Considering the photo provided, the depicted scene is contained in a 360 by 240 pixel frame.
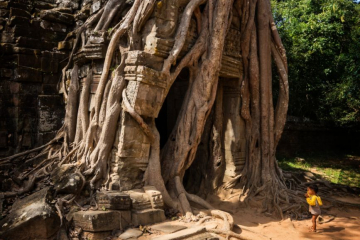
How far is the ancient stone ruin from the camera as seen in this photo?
366cm

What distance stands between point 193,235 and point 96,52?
9.68 feet

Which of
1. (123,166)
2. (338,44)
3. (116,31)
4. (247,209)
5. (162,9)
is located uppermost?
(338,44)

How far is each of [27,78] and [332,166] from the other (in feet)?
28.6

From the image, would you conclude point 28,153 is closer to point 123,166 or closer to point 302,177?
point 123,166

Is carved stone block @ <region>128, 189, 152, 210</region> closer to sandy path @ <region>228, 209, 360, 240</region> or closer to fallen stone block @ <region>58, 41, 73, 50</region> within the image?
sandy path @ <region>228, 209, 360, 240</region>

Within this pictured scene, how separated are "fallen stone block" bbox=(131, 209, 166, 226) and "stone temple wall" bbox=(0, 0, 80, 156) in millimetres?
2761

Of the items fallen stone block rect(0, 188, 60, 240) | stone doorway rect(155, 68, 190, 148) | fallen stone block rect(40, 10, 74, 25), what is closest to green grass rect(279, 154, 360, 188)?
stone doorway rect(155, 68, 190, 148)

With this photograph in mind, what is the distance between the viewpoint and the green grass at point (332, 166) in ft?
27.8

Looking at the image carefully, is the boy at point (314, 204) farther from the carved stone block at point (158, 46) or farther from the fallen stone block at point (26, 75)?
the fallen stone block at point (26, 75)

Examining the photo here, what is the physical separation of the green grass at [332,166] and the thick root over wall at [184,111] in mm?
2924

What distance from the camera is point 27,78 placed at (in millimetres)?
5770

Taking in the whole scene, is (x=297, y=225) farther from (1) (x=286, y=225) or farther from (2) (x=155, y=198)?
(2) (x=155, y=198)

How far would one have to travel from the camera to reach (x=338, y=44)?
10.3 meters

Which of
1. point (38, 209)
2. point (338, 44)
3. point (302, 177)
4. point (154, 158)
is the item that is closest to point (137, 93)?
point (154, 158)
